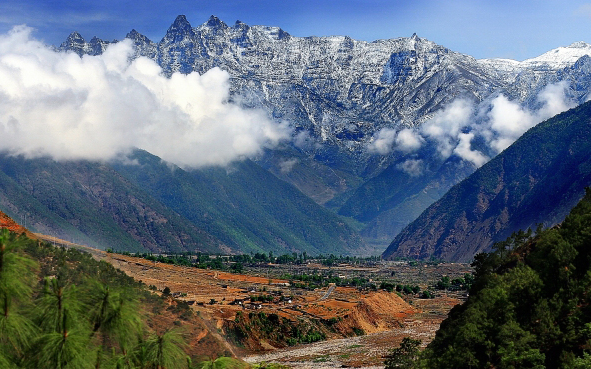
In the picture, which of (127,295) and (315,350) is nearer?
(127,295)

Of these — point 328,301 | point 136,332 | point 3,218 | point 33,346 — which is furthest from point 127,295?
point 328,301

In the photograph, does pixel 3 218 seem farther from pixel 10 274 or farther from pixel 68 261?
pixel 10 274

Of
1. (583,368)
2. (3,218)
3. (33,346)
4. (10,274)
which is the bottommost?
(583,368)

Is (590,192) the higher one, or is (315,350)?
(590,192)

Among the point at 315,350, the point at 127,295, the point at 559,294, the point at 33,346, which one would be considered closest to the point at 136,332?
the point at 127,295

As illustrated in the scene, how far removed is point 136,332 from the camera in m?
30.3

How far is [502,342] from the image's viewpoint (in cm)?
7038

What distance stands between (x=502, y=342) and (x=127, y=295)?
164 feet

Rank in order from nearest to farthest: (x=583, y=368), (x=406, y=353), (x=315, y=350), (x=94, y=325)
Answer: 1. (x=94, y=325)
2. (x=583, y=368)
3. (x=406, y=353)
4. (x=315, y=350)

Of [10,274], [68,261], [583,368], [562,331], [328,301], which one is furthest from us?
[328,301]

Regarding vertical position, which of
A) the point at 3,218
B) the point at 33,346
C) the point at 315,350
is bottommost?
the point at 315,350

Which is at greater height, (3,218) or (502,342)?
(3,218)

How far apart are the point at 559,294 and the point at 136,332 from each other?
54.4 meters

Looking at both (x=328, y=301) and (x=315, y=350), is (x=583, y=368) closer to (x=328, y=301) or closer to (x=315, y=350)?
(x=315, y=350)
